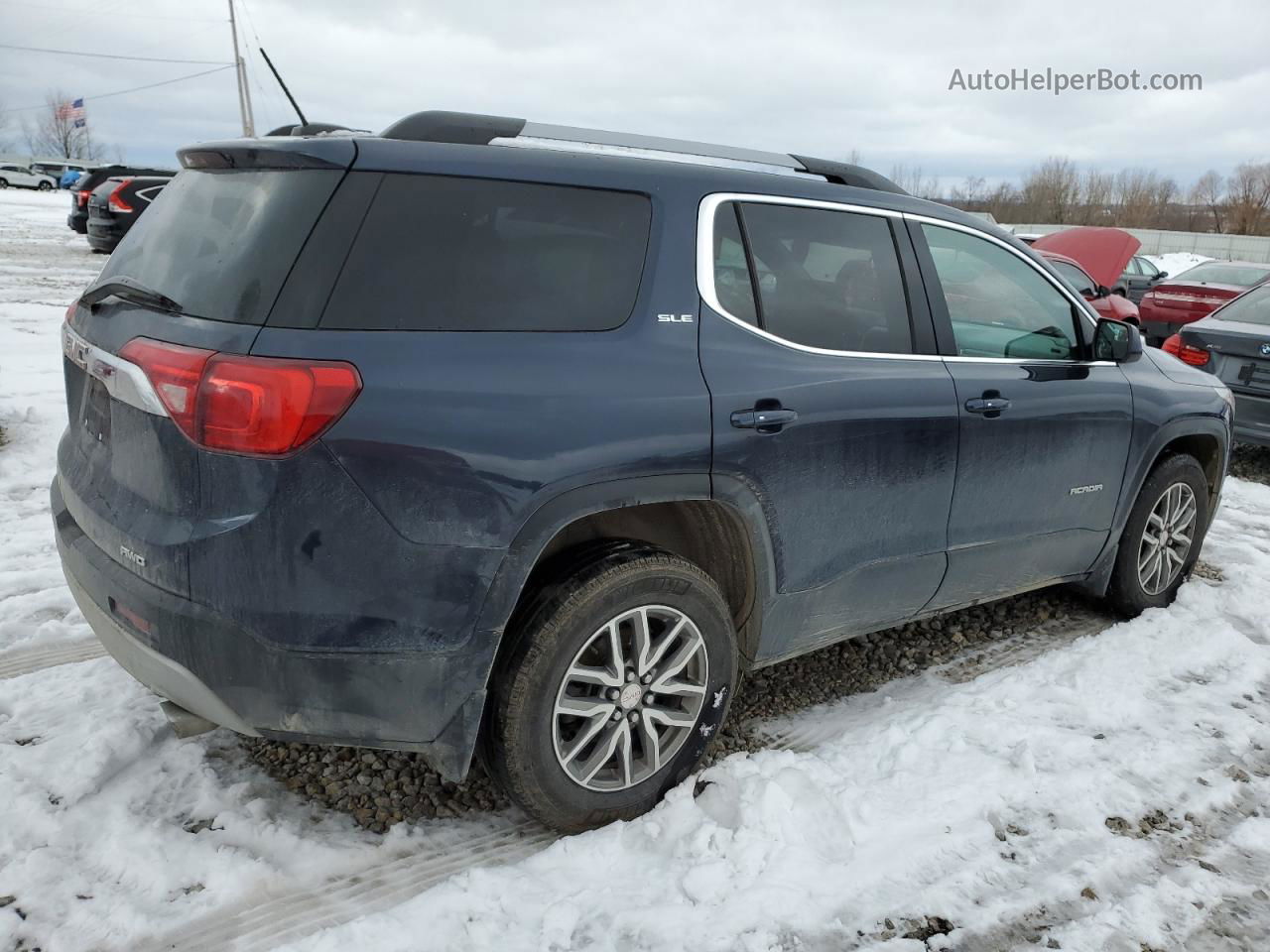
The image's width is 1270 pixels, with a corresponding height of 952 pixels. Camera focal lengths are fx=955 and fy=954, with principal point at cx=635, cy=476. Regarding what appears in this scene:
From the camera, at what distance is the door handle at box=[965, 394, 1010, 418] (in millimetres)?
3445

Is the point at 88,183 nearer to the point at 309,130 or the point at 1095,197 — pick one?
the point at 309,130

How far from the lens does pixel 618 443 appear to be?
2.53 meters

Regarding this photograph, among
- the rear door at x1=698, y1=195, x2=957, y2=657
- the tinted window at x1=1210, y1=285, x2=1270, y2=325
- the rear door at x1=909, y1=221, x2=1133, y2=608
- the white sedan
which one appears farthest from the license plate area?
the white sedan

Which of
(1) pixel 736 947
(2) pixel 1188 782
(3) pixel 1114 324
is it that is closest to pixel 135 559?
(1) pixel 736 947

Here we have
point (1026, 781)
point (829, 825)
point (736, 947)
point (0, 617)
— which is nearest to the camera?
point (736, 947)

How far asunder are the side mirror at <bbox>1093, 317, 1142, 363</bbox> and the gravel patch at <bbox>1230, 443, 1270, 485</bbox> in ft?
13.1

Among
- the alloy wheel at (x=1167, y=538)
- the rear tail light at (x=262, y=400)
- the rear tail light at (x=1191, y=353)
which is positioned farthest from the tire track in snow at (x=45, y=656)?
the rear tail light at (x=1191, y=353)

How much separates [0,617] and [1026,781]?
3.92 metres

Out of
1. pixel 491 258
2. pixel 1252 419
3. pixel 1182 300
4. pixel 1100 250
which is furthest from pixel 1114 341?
pixel 1182 300

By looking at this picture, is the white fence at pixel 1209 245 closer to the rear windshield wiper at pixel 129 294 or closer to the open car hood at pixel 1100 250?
the open car hood at pixel 1100 250

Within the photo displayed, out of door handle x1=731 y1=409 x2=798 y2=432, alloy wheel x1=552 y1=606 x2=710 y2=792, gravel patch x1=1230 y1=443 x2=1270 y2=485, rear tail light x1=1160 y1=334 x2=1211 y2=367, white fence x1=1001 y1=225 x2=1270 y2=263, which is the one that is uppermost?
white fence x1=1001 y1=225 x2=1270 y2=263

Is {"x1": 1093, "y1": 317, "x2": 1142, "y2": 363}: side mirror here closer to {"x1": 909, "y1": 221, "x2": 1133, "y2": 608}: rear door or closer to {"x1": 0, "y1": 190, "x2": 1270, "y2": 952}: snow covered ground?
{"x1": 909, "y1": 221, "x2": 1133, "y2": 608}: rear door

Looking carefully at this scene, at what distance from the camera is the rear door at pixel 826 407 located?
2.86m

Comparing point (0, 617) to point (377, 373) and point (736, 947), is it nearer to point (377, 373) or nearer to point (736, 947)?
point (377, 373)
